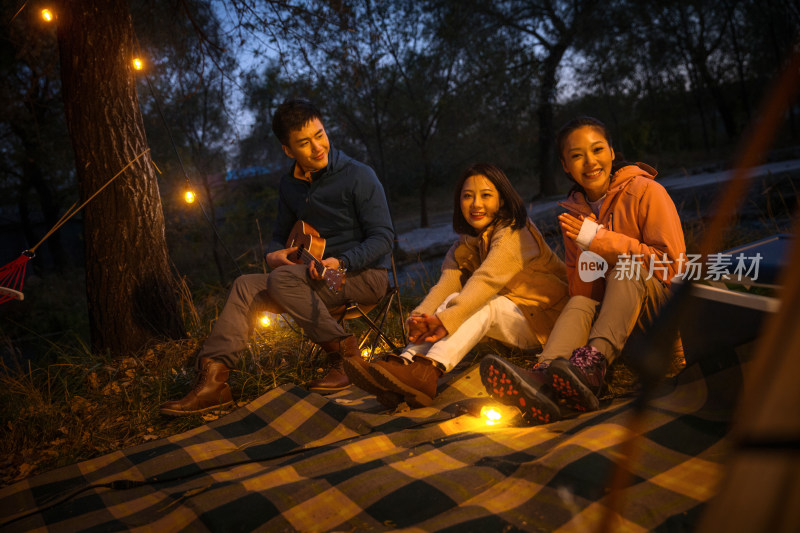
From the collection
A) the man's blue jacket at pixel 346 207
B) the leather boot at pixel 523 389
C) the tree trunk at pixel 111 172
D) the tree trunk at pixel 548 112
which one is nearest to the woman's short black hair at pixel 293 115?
the man's blue jacket at pixel 346 207

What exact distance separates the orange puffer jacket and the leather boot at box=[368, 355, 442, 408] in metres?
0.83

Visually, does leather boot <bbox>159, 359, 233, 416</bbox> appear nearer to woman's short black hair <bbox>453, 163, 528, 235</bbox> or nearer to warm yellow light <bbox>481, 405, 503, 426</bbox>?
warm yellow light <bbox>481, 405, 503, 426</bbox>

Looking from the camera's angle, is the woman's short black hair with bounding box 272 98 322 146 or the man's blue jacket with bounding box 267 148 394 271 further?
the man's blue jacket with bounding box 267 148 394 271

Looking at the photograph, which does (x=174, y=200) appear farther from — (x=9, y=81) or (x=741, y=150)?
(x=741, y=150)

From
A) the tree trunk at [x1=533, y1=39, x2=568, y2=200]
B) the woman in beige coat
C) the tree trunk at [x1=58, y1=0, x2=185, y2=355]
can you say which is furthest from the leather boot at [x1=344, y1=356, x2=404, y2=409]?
the tree trunk at [x1=533, y1=39, x2=568, y2=200]

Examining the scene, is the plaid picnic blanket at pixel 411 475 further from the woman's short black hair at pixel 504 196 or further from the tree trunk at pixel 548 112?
the tree trunk at pixel 548 112

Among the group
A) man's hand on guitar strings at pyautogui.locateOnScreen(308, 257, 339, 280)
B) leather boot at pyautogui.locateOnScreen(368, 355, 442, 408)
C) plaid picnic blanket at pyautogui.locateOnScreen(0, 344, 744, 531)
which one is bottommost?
plaid picnic blanket at pyautogui.locateOnScreen(0, 344, 744, 531)

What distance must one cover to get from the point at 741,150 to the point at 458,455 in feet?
5.71

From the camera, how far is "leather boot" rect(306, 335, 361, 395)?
120 inches

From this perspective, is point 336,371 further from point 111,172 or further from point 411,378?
point 111,172

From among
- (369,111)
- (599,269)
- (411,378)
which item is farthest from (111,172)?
(369,111)

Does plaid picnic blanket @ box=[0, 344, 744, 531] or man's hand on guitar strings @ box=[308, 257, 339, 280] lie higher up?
man's hand on guitar strings @ box=[308, 257, 339, 280]

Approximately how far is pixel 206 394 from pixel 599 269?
206 centimetres

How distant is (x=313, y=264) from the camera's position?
2955 millimetres
